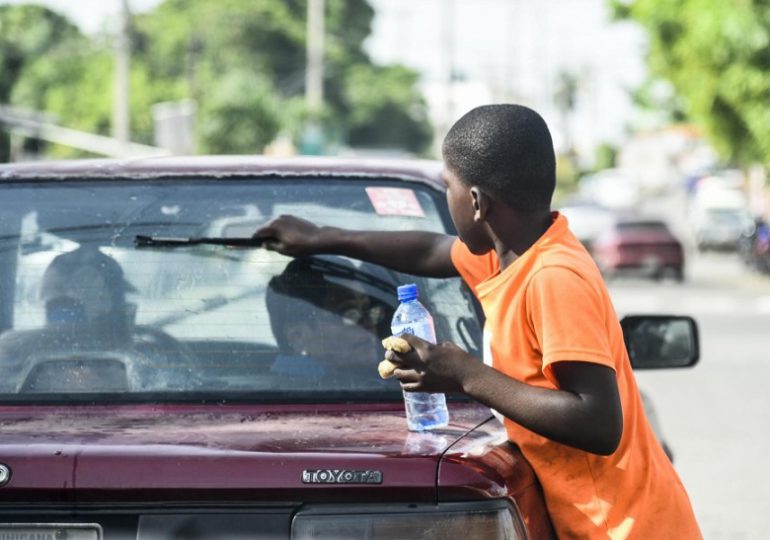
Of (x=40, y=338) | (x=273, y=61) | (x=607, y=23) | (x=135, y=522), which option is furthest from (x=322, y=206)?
(x=273, y=61)

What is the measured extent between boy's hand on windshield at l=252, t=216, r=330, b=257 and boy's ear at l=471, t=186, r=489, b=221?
689 mm

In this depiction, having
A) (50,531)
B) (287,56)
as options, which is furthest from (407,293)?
(287,56)

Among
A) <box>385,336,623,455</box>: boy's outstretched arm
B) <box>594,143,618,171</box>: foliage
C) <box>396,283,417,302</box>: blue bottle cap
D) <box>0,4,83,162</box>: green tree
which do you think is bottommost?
<box>594,143,618,171</box>: foliage

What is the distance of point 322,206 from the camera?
4.07m

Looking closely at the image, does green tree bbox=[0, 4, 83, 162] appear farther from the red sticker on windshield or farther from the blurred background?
the red sticker on windshield

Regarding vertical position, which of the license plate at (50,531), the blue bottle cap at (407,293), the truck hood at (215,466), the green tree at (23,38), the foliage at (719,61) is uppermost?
the blue bottle cap at (407,293)

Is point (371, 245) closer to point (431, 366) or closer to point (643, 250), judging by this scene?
point (431, 366)

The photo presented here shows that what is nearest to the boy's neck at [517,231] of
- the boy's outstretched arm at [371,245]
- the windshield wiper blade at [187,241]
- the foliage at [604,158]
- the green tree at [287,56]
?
the boy's outstretched arm at [371,245]

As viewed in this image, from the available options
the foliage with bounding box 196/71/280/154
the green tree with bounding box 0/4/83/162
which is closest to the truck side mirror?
the green tree with bounding box 0/4/83/162

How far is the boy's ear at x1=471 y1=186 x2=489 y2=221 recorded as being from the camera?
3244mm

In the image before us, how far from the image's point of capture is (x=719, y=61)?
94.9 feet

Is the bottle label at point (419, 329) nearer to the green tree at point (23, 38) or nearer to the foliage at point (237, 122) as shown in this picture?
the green tree at point (23, 38)

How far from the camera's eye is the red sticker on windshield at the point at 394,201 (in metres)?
4.09

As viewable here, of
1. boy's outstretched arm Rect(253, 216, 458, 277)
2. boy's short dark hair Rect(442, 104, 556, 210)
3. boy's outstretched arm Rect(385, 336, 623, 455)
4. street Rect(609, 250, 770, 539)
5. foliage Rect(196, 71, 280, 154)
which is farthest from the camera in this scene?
foliage Rect(196, 71, 280, 154)
